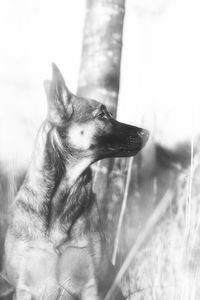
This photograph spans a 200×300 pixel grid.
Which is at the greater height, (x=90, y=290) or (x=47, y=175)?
(x=47, y=175)

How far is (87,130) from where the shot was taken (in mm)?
2527

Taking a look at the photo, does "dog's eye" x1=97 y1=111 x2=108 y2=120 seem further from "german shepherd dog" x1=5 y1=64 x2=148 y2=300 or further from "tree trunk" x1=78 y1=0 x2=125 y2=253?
"tree trunk" x1=78 y1=0 x2=125 y2=253

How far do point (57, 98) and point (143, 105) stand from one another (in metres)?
1.00

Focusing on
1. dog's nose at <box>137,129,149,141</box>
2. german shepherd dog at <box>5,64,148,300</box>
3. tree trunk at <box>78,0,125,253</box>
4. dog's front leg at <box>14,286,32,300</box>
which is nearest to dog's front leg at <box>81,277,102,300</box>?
german shepherd dog at <box>5,64,148,300</box>

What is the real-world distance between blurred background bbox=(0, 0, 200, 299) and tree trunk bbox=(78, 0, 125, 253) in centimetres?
2

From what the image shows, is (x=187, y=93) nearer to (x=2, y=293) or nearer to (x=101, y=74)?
(x=101, y=74)

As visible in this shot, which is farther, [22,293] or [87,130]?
[87,130]

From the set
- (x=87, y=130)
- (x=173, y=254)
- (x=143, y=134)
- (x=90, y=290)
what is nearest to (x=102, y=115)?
(x=87, y=130)

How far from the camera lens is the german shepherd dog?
2383mm

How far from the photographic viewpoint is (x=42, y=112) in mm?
2928

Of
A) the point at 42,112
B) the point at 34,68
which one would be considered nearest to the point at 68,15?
the point at 34,68

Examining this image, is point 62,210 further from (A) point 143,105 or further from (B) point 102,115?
(A) point 143,105

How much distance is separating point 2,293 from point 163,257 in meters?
1.16

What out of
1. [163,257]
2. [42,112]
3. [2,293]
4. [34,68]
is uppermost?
[34,68]
